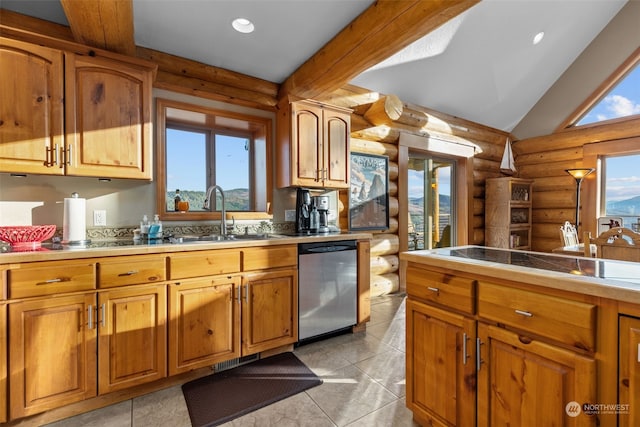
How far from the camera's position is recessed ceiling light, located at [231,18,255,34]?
2441 mm

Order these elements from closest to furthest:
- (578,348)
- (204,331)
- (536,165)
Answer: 1. (578,348)
2. (204,331)
3. (536,165)

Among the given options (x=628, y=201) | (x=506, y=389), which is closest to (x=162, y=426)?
(x=506, y=389)

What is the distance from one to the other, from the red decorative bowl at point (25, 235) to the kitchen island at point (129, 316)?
0.41 ft

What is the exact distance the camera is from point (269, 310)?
8.10 ft

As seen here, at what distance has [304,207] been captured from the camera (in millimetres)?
3176

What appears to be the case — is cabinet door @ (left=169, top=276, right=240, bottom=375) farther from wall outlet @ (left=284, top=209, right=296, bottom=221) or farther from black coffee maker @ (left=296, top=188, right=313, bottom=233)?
wall outlet @ (left=284, top=209, right=296, bottom=221)

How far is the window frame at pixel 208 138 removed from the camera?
2648 mm

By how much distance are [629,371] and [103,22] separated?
3.04 metres

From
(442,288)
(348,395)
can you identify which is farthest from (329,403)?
(442,288)

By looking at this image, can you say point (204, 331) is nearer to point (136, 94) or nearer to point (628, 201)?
point (136, 94)

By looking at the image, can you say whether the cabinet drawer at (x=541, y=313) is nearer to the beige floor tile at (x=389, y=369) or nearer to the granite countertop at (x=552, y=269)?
the granite countertop at (x=552, y=269)

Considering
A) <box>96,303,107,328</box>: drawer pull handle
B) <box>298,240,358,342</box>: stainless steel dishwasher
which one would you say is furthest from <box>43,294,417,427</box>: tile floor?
<box>96,303,107,328</box>: drawer pull handle

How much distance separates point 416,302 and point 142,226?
2.11 metres

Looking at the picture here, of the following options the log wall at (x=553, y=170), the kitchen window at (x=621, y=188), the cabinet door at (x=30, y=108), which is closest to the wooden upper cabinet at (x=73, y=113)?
the cabinet door at (x=30, y=108)
